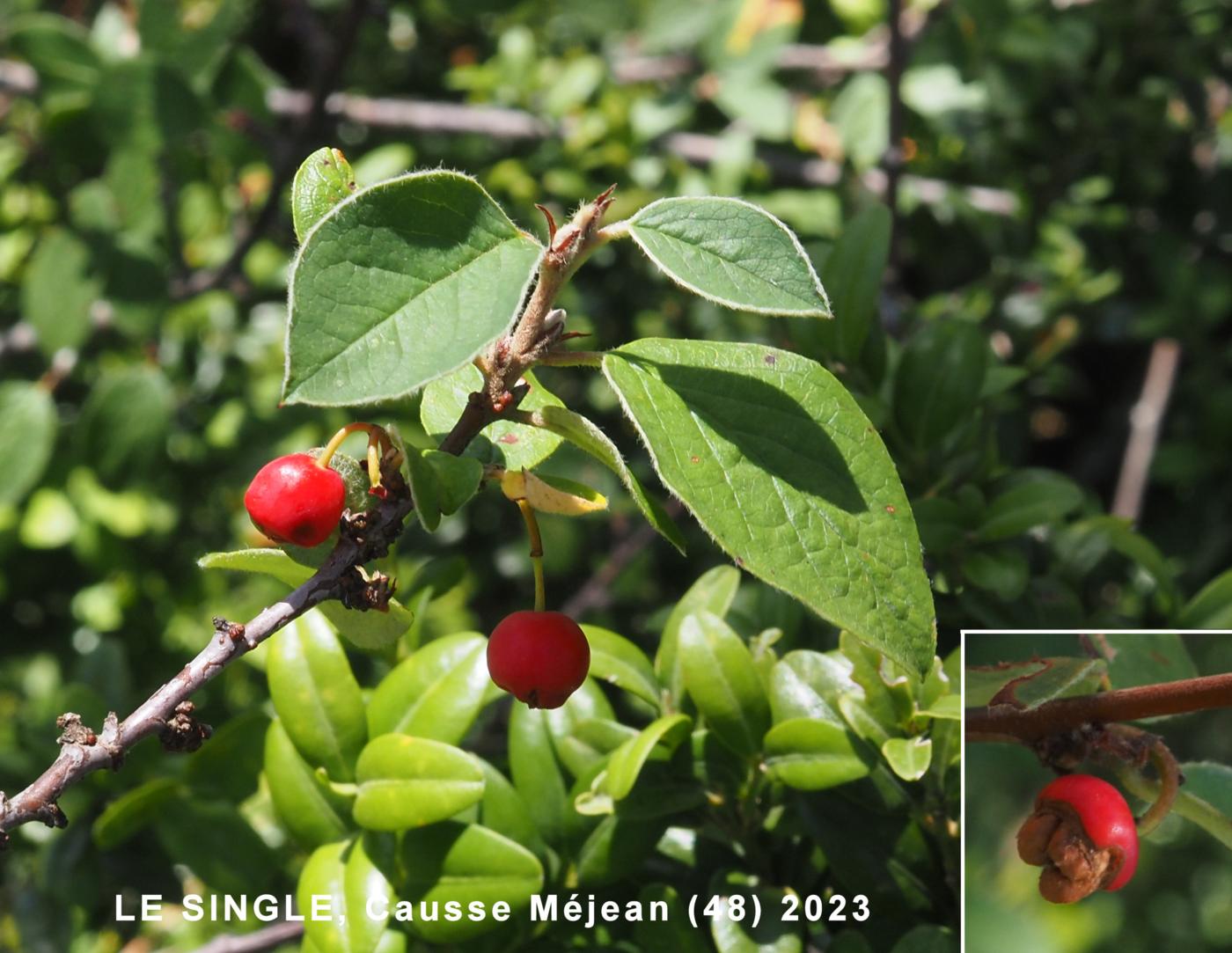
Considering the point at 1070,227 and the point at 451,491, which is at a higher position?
the point at 1070,227

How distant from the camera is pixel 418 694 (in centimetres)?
105

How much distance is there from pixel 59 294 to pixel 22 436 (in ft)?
0.78

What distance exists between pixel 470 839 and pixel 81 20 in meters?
2.34

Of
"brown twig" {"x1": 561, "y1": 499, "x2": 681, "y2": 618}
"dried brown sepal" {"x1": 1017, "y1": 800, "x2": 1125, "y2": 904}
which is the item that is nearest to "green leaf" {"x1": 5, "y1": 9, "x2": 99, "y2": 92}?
"brown twig" {"x1": 561, "y1": 499, "x2": 681, "y2": 618}

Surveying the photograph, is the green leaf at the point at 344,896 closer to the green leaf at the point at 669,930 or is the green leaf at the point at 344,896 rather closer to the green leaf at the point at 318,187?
the green leaf at the point at 669,930

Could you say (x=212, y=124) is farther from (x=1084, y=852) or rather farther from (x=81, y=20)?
(x=1084, y=852)

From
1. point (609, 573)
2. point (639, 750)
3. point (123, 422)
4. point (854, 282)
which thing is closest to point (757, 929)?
point (639, 750)

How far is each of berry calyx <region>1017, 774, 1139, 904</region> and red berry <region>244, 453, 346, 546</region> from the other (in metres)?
0.52

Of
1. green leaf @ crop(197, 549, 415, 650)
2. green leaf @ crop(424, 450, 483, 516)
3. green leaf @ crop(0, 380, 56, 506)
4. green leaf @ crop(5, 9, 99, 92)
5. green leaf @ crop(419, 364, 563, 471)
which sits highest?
green leaf @ crop(5, 9, 99, 92)

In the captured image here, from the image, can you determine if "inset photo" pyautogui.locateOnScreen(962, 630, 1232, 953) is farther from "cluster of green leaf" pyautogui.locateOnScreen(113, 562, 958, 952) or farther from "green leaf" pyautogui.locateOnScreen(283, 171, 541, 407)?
"green leaf" pyautogui.locateOnScreen(283, 171, 541, 407)

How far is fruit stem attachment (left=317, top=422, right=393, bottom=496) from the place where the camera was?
0.78 meters

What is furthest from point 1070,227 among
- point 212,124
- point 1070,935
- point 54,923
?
point 54,923

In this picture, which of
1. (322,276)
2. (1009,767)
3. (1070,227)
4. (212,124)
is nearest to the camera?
(322,276)

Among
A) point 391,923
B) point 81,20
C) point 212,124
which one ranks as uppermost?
point 81,20
